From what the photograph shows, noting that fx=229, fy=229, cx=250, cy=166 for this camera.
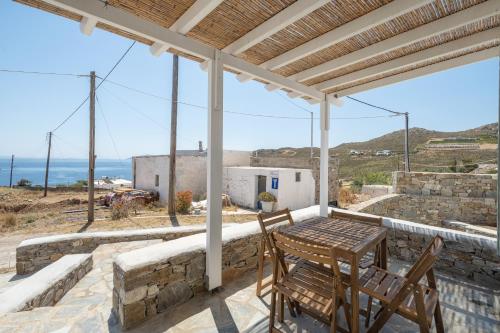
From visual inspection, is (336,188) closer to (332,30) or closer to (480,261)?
(480,261)

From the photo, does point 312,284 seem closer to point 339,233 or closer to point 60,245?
point 339,233

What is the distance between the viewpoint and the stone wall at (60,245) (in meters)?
4.43

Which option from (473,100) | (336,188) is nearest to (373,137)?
(473,100)

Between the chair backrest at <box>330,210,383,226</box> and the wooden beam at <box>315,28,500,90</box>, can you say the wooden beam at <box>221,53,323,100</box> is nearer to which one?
the wooden beam at <box>315,28,500,90</box>

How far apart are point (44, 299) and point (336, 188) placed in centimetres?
1285

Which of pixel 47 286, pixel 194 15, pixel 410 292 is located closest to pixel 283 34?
pixel 194 15

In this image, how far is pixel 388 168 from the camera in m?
23.0

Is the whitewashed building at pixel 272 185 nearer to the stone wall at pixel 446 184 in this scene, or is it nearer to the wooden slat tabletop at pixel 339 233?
the stone wall at pixel 446 184

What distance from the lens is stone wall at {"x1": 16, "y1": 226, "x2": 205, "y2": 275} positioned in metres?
4.43

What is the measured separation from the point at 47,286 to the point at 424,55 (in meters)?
5.36

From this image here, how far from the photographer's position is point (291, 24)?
7.59 ft

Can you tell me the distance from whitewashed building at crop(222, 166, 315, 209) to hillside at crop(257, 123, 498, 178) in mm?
3340

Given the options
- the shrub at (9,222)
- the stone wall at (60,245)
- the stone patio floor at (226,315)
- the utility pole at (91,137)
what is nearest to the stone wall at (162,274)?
the stone patio floor at (226,315)

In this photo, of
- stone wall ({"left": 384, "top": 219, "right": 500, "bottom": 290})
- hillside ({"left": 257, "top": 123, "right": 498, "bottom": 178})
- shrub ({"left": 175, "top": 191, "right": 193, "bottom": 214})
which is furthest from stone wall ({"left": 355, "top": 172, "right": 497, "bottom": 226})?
shrub ({"left": 175, "top": 191, "right": 193, "bottom": 214})
